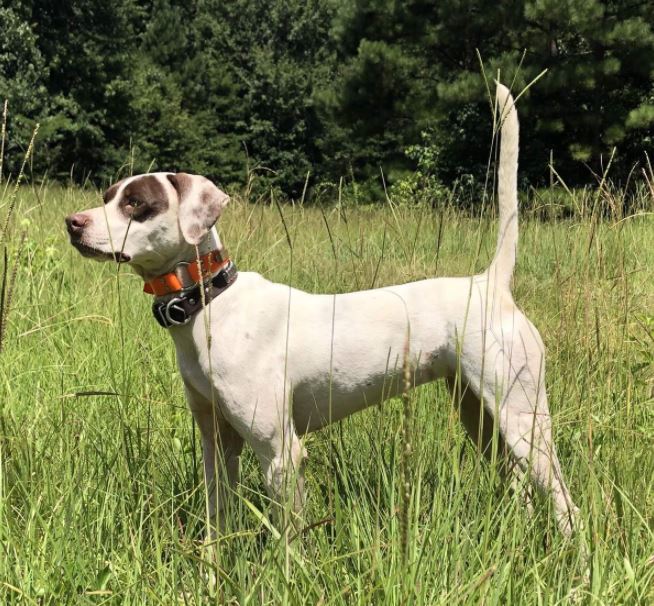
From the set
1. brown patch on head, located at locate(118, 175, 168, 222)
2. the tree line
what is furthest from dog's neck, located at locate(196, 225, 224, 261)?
the tree line

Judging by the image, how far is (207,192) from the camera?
2102 mm

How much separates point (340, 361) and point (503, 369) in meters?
0.49

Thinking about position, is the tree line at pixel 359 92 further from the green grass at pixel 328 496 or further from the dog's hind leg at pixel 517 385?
the dog's hind leg at pixel 517 385

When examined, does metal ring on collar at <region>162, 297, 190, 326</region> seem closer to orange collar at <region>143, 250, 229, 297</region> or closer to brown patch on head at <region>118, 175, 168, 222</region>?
orange collar at <region>143, 250, 229, 297</region>

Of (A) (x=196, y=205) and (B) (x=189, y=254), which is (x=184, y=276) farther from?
(A) (x=196, y=205)

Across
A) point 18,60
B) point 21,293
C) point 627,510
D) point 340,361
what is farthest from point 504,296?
point 18,60

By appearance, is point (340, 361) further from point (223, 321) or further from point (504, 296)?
point (504, 296)

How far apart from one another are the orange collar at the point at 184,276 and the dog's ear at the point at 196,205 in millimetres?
83

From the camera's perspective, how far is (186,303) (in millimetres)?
2100

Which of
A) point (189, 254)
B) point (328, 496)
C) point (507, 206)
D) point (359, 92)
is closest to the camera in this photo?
point (328, 496)

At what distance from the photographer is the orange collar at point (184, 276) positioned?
2105 mm

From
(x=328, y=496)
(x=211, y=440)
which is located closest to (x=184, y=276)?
(x=211, y=440)

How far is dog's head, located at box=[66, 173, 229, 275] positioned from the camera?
203 centimetres

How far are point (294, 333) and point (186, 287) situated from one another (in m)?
0.36
